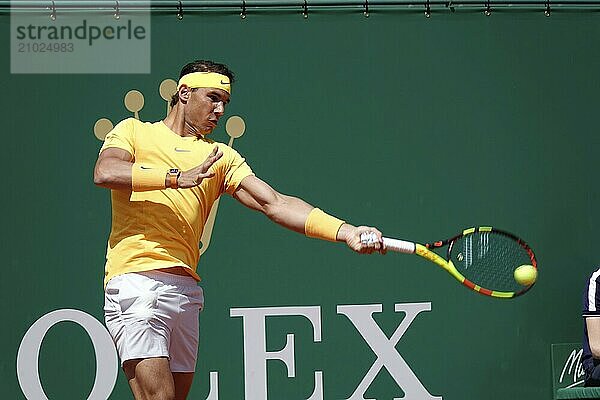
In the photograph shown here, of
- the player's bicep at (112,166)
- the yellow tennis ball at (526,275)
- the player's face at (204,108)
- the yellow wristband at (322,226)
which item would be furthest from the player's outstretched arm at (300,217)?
the yellow tennis ball at (526,275)

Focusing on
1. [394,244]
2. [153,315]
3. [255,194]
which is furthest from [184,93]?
[394,244]

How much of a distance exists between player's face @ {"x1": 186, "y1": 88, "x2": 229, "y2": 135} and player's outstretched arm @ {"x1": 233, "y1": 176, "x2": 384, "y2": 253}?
0.25 meters

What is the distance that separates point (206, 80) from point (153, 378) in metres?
1.14

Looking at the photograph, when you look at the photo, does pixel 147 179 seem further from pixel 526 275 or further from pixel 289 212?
pixel 526 275

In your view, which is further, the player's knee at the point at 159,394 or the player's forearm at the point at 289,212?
the player's forearm at the point at 289,212

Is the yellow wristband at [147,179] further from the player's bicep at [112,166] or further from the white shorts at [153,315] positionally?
the white shorts at [153,315]

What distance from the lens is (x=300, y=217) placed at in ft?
12.9

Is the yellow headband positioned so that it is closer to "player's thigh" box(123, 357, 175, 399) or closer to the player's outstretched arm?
the player's outstretched arm

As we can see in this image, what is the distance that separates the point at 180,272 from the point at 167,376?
0.37m

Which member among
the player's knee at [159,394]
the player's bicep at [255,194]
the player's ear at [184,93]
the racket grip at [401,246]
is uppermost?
the player's ear at [184,93]

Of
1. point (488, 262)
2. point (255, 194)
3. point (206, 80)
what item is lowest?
point (488, 262)

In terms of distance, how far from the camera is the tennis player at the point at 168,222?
142 inches
